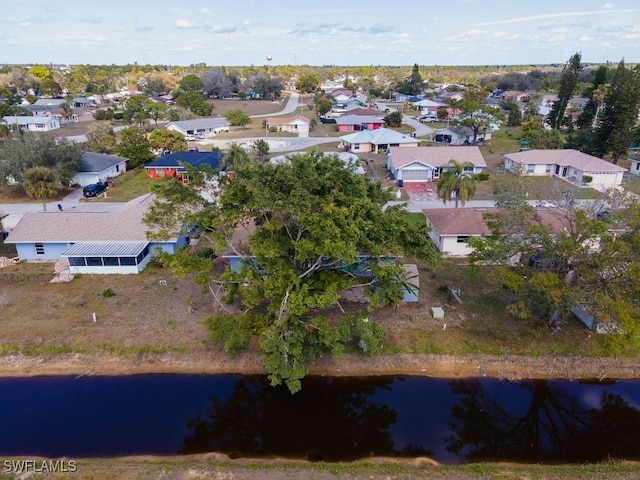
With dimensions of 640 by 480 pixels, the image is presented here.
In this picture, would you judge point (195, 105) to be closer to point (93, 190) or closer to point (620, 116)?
point (93, 190)

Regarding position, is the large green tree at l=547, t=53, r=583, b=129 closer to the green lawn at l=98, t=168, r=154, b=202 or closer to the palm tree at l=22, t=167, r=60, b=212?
the green lawn at l=98, t=168, r=154, b=202

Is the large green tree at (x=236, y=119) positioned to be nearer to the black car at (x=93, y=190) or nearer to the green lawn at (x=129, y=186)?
the green lawn at (x=129, y=186)

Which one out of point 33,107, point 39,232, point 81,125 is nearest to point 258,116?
point 81,125

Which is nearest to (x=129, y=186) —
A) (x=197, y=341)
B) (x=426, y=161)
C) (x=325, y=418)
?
(x=197, y=341)

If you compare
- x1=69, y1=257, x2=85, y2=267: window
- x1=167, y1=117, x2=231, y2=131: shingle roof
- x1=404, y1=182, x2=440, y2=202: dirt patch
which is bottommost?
x1=69, y1=257, x2=85, y2=267: window

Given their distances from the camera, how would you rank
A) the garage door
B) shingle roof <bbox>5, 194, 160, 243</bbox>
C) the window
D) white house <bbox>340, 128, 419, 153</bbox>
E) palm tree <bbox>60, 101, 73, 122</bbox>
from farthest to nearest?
palm tree <bbox>60, 101, 73, 122</bbox> < white house <bbox>340, 128, 419, 153</bbox> < the garage door < shingle roof <bbox>5, 194, 160, 243</bbox> < the window

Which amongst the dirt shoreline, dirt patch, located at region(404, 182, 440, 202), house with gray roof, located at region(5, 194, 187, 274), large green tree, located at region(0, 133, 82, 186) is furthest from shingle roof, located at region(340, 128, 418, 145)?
the dirt shoreline

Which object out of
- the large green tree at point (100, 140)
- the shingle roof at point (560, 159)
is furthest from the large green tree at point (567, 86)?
the large green tree at point (100, 140)

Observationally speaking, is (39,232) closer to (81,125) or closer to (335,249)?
(335,249)
